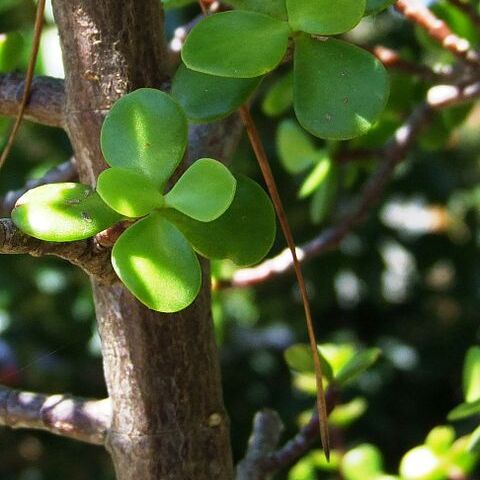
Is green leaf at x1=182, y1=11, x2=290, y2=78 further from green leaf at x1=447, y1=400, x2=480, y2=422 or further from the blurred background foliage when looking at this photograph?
the blurred background foliage

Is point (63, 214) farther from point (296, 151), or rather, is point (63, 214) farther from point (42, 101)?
point (296, 151)

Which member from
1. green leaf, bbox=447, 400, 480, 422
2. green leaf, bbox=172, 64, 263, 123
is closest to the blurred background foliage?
green leaf, bbox=447, 400, 480, 422

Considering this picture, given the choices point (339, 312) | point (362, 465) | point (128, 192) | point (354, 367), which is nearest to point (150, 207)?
point (128, 192)

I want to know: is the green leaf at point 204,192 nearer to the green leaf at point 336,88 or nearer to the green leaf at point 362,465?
the green leaf at point 336,88

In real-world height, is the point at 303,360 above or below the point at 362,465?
above

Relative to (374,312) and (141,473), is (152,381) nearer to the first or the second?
(141,473)

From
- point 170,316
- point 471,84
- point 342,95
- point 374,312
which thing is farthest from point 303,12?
point 374,312

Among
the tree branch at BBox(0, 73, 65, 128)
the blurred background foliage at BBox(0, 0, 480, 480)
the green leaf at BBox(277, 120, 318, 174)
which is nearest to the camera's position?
the tree branch at BBox(0, 73, 65, 128)

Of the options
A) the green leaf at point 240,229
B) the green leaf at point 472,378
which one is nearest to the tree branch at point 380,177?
the green leaf at point 472,378
